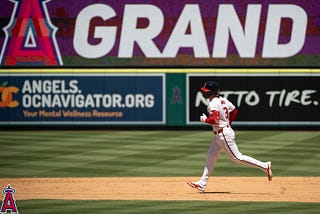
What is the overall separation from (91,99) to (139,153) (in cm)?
671

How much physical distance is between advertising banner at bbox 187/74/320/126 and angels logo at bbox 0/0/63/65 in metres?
5.35

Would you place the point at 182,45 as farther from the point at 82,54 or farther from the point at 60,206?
the point at 60,206

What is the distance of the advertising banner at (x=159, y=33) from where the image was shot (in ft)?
91.6

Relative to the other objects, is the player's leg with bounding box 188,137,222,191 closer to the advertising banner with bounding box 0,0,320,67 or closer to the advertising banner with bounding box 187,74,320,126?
the advertising banner with bounding box 187,74,320,126

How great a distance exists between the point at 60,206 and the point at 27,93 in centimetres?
1469

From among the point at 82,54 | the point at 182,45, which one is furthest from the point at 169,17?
the point at 82,54

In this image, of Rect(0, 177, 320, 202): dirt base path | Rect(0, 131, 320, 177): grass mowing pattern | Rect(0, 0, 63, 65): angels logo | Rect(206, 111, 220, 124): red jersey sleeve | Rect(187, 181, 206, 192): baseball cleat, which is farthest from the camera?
Rect(0, 0, 63, 65): angels logo

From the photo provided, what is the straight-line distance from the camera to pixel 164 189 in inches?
580

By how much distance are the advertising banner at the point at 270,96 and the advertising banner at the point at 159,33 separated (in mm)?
1667

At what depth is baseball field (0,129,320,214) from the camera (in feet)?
41.8

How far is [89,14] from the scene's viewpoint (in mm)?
28234

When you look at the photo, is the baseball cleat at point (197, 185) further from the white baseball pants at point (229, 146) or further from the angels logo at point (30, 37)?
the angels logo at point (30, 37)

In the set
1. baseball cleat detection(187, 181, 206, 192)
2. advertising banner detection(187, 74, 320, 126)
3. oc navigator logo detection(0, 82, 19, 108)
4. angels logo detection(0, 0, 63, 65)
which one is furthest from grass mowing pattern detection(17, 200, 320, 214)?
angels logo detection(0, 0, 63, 65)

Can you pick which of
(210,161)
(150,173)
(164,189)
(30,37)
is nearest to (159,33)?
(30,37)
